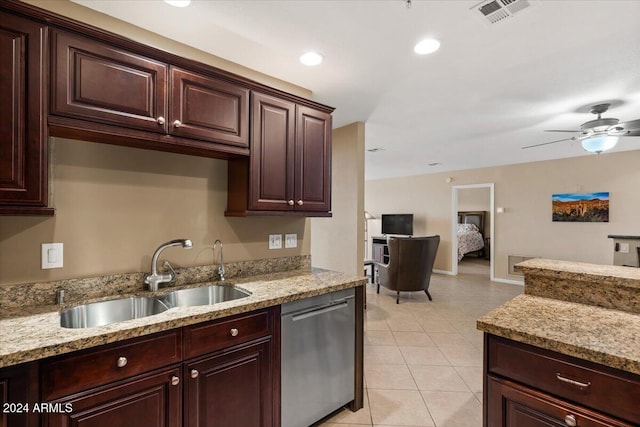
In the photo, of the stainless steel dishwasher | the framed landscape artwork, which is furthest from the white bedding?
the stainless steel dishwasher

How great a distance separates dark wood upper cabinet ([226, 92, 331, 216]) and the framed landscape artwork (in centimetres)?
518

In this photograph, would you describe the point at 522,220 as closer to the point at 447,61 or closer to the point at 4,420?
the point at 447,61

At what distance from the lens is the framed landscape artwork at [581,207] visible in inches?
202

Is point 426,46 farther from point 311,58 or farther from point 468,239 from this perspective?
point 468,239

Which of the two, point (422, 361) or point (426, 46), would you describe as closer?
point (426, 46)

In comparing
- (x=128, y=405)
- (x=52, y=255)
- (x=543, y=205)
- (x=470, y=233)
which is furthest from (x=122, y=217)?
(x=470, y=233)

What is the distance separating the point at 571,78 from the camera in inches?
95.6

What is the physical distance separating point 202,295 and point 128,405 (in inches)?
30.9

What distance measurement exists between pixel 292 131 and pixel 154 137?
94 centimetres

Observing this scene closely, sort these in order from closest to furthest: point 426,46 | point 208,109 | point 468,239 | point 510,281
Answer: point 208,109 → point 426,46 → point 510,281 → point 468,239

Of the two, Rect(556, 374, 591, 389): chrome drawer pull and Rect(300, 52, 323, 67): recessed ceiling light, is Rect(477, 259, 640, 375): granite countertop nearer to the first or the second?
Rect(556, 374, 591, 389): chrome drawer pull

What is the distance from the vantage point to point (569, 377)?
1.11 m

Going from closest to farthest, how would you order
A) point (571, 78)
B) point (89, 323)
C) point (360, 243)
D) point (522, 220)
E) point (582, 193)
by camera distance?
point (89, 323), point (571, 78), point (360, 243), point (582, 193), point (522, 220)

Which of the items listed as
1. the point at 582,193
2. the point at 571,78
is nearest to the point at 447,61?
the point at 571,78
